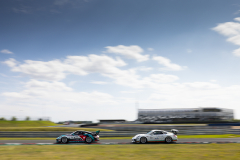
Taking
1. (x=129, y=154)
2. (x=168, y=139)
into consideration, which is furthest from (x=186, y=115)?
(x=129, y=154)

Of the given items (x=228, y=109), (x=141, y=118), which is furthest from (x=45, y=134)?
(x=228, y=109)

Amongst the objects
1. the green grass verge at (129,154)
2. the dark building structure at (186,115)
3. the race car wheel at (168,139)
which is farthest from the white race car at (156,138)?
the dark building structure at (186,115)

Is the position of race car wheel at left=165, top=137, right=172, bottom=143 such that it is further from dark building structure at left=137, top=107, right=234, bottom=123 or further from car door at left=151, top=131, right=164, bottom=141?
dark building structure at left=137, top=107, right=234, bottom=123

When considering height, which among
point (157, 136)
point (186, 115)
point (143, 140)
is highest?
point (157, 136)

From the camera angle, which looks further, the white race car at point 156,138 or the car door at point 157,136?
the car door at point 157,136

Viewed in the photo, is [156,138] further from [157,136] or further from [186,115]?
[186,115]

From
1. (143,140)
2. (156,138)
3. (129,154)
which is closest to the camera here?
(129,154)

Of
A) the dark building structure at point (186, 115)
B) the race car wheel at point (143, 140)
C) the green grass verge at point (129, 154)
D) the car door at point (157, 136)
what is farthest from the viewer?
the dark building structure at point (186, 115)

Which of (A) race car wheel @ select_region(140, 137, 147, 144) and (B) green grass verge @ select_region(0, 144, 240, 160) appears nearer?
(B) green grass verge @ select_region(0, 144, 240, 160)

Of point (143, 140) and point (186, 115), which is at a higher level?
point (143, 140)

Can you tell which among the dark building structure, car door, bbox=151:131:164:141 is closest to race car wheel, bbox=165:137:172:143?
car door, bbox=151:131:164:141

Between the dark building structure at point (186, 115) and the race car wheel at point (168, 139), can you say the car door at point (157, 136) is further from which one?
the dark building structure at point (186, 115)

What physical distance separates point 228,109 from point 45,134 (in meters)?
52.5

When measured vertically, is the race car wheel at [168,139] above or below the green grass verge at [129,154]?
below
